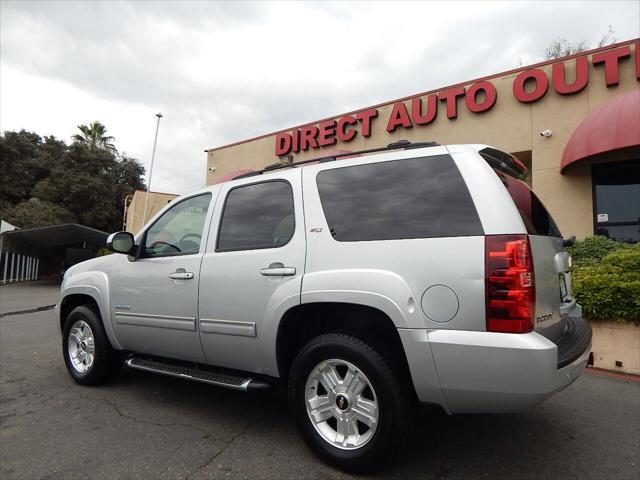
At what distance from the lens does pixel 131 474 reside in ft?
8.30

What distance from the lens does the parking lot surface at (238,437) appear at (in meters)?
2.60

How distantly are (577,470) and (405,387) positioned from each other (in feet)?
4.31

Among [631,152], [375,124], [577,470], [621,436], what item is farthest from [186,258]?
[375,124]

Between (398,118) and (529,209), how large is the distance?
10.1 meters

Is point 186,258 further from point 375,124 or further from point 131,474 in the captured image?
point 375,124

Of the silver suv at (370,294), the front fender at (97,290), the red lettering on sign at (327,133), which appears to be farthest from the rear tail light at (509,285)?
the red lettering on sign at (327,133)

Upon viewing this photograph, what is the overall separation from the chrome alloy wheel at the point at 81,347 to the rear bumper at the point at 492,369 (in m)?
3.42

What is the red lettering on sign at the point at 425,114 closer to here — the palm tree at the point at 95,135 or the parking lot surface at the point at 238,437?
the parking lot surface at the point at 238,437

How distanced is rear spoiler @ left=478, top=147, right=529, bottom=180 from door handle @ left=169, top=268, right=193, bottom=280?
2311 millimetres

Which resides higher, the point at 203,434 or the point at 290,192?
the point at 290,192

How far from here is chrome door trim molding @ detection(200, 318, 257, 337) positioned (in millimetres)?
2904

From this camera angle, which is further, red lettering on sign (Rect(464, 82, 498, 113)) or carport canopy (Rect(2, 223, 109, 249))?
carport canopy (Rect(2, 223, 109, 249))

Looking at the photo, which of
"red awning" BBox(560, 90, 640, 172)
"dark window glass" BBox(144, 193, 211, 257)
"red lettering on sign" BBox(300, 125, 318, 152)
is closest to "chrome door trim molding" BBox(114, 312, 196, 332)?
"dark window glass" BBox(144, 193, 211, 257)

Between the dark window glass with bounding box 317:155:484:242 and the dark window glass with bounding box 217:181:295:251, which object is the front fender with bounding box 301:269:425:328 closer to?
the dark window glass with bounding box 317:155:484:242
